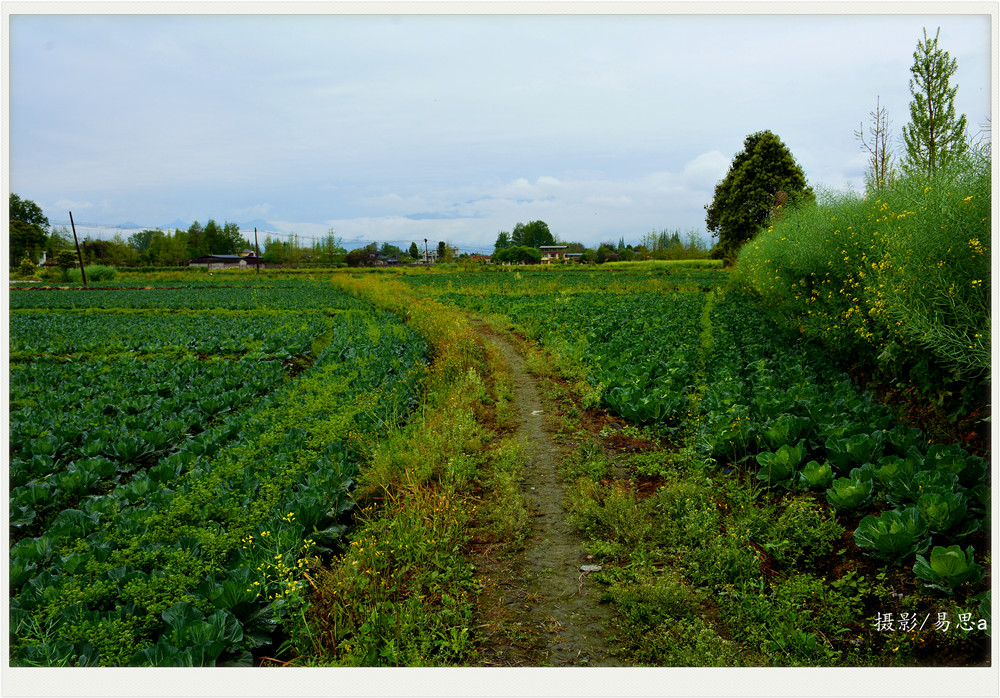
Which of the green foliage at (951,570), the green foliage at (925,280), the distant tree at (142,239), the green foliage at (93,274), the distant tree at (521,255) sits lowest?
the green foliage at (951,570)

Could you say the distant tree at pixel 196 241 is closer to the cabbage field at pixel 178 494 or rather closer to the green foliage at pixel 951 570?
the cabbage field at pixel 178 494

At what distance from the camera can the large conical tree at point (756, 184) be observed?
37062mm

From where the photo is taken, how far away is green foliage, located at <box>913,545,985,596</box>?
318 centimetres

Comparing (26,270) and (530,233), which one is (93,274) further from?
(530,233)

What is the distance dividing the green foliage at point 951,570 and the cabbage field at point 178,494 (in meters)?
3.83

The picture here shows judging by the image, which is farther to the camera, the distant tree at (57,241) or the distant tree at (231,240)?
the distant tree at (231,240)

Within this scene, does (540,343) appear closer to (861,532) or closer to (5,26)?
(861,532)

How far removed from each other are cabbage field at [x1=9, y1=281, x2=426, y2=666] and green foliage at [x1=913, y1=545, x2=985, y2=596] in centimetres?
383

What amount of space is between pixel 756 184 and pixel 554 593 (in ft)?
131

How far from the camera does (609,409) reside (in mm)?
7949

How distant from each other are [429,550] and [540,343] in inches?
399

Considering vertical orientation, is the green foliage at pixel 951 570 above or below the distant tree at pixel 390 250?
below

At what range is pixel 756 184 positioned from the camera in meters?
37.6

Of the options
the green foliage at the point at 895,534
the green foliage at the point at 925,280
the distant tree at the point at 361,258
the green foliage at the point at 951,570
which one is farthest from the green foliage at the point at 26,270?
the green foliage at the point at 951,570
